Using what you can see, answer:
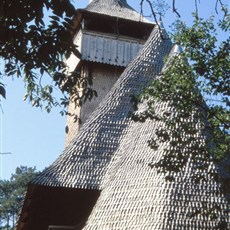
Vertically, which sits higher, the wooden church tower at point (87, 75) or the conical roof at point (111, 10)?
the conical roof at point (111, 10)

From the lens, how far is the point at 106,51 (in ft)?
59.5

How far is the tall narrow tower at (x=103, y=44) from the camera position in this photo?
17484 mm

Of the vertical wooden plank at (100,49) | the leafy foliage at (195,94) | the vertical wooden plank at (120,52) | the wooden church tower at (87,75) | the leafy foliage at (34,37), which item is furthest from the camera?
the vertical wooden plank at (120,52)

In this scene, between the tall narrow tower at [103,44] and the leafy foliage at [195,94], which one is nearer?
the leafy foliage at [195,94]

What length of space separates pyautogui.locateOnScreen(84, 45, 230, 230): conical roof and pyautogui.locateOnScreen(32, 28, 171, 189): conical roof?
2.10 ft

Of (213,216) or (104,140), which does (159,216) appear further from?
(104,140)

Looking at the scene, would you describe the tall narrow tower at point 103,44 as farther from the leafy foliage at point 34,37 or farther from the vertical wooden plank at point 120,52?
the leafy foliage at point 34,37

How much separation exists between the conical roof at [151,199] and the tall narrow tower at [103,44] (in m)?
5.13

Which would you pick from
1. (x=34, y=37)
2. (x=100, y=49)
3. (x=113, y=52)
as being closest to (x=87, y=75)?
(x=100, y=49)

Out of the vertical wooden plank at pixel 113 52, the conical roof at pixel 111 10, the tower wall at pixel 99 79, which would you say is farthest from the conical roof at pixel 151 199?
the conical roof at pixel 111 10

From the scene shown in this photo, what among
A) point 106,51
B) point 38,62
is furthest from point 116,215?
point 106,51

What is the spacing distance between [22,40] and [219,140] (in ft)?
16.9

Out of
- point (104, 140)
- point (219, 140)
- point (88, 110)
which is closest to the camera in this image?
point (219, 140)

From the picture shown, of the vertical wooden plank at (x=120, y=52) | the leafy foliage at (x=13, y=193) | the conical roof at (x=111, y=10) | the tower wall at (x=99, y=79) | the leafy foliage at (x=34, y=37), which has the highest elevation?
the leafy foliage at (x=34, y=37)
